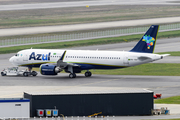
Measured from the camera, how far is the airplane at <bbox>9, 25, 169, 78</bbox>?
70.5 metres

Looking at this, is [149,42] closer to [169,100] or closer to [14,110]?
[169,100]

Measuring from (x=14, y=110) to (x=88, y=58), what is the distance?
107 ft

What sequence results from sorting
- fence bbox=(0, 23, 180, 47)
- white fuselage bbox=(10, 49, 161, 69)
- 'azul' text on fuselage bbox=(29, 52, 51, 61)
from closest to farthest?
white fuselage bbox=(10, 49, 161, 69)
'azul' text on fuselage bbox=(29, 52, 51, 61)
fence bbox=(0, 23, 180, 47)

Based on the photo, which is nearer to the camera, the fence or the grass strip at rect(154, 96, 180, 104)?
the grass strip at rect(154, 96, 180, 104)

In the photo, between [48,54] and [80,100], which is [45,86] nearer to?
[48,54]

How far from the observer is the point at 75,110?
44625mm

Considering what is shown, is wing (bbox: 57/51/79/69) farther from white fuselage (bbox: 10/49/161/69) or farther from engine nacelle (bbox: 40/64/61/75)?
white fuselage (bbox: 10/49/161/69)

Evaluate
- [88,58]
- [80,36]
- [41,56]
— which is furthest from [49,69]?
[80,36]

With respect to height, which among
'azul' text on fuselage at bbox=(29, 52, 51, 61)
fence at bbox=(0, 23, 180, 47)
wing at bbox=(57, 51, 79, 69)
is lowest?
wing at bbox=(57, 51, 79, 69)

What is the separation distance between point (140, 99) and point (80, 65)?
29.1m

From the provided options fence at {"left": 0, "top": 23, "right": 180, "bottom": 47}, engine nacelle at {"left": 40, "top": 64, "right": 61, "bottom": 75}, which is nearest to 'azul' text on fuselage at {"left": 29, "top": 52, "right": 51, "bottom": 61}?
engine nacelle at {"left": 40, "top": 64, "right": 61, "bottom": 75}

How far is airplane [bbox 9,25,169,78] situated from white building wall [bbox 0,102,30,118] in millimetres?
28124

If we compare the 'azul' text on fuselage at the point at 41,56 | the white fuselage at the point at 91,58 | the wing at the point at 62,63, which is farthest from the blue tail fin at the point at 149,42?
the 'azul' text on fuselage at the point at 41,56

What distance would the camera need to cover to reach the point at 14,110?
137 ft
